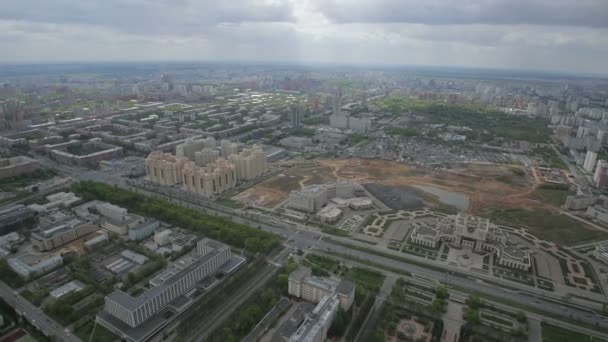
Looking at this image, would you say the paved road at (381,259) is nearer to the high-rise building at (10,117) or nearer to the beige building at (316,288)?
the beige building at (316,288)

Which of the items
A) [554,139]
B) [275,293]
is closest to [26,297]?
[275,293]

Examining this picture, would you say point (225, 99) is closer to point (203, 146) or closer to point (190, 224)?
point (203, 146)

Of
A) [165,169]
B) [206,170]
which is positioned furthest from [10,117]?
[206,170]

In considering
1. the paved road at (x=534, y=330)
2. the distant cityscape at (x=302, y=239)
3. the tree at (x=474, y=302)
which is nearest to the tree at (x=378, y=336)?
the distant cityscape at (x=302, y=239)

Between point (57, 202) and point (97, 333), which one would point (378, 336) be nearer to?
point (97, 333)

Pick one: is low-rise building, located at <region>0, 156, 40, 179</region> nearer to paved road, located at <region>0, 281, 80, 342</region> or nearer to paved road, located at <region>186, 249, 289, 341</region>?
paved road, located at <region>0, 281, 80, 342</region>

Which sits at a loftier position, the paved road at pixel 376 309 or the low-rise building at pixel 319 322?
the low-rise building at pixel 319 322

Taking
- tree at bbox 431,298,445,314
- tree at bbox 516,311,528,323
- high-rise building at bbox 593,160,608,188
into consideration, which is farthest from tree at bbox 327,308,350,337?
high-rise building at bbox 593,160,608,188
